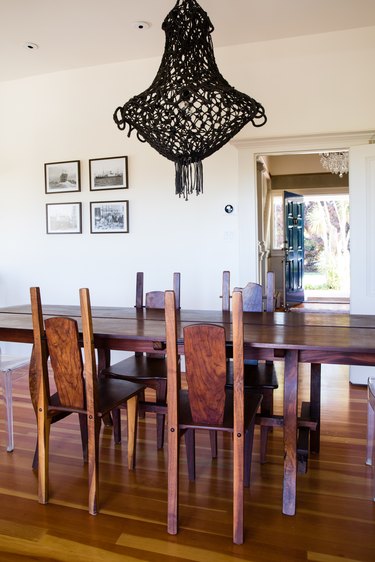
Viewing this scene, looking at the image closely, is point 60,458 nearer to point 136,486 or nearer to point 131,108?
point 136,486

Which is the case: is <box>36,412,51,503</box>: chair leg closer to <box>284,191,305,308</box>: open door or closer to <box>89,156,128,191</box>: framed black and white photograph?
<box>89,156,128,191</box>: framed black and white photograph

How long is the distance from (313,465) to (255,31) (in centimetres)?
340

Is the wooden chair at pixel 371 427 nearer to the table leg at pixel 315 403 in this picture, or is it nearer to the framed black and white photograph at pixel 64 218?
the table leg at pixel 315 403

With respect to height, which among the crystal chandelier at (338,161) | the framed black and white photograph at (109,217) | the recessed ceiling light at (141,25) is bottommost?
the framed black and white photograph at (109,217)

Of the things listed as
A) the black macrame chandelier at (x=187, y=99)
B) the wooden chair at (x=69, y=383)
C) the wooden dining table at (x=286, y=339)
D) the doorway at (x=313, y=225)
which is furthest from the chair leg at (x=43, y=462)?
the doorway at (x=313, y=225)

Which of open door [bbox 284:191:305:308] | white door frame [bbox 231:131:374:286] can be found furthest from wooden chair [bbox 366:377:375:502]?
open door [bbox 284:191:305:308]

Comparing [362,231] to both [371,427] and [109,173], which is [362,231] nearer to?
[371,427]

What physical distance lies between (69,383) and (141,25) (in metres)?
3.00

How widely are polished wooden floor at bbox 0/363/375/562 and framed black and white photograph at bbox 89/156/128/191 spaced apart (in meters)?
2.58

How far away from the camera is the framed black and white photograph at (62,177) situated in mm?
4609

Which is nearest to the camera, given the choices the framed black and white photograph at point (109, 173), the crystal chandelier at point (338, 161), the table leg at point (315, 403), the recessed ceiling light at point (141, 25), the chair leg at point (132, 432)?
the chair leg at point (132, 432)

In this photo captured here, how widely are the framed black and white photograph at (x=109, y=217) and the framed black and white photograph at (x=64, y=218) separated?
17 cm

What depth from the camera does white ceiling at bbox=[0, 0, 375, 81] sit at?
3305mm

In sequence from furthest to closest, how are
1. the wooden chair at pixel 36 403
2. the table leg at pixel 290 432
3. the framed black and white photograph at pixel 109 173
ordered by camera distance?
the framed black and white photograph at pixel 109 173, the wooden chair at pixel 36 403, the table leg at pixel 290 432
